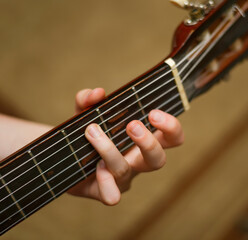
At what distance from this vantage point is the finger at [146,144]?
59cm

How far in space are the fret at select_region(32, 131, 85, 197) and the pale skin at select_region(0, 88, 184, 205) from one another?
46 mm

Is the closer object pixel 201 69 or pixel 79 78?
pixel 201 69

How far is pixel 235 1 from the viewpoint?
620 mm

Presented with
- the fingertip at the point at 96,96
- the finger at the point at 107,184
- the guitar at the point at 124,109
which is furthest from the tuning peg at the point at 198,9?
the finger at the point at 107,184

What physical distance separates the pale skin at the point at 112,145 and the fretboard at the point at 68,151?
21 millimetres

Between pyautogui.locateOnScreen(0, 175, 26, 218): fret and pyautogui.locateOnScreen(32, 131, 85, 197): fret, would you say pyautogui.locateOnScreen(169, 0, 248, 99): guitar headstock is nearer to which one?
pyautogui.locateOnScreen(32, 131, 85, 197): fret

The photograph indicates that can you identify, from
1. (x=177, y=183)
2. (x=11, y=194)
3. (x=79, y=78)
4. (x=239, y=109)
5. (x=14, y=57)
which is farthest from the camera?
(x=239, y=109)

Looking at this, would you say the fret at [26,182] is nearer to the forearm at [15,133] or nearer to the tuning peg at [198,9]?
the forearm at [15,133]

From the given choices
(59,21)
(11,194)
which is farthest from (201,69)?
(59,21)

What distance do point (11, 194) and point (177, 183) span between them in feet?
3.33

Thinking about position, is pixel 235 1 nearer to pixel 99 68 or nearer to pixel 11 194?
pixel 11 194

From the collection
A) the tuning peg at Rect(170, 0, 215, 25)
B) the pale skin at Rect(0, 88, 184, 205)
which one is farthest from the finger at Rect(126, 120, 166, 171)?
the tuning peg at Rect(170, 0, 215, 25)

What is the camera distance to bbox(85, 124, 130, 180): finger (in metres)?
0.58

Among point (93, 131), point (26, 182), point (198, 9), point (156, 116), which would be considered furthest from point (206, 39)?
point (26, 182)
